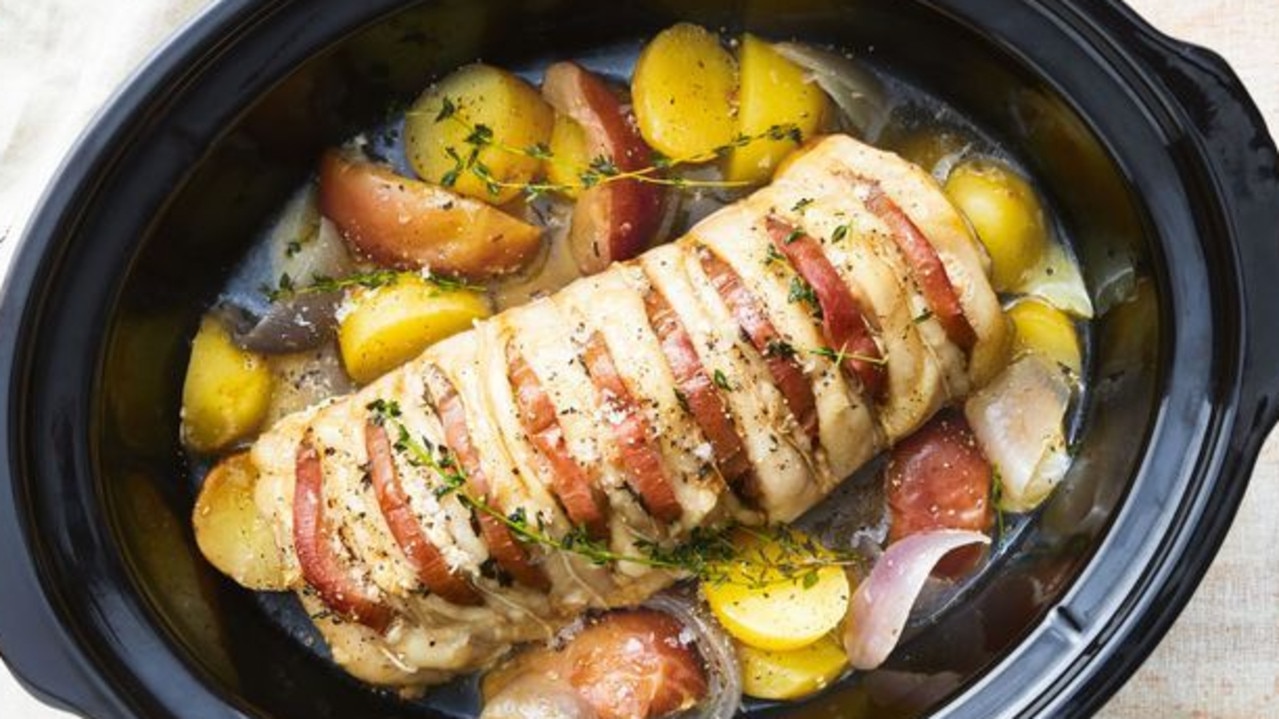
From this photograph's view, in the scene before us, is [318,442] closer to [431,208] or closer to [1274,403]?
[431,208]

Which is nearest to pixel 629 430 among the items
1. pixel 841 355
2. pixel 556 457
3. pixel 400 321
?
pixel 556 457

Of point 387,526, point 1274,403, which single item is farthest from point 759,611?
point 1274,403

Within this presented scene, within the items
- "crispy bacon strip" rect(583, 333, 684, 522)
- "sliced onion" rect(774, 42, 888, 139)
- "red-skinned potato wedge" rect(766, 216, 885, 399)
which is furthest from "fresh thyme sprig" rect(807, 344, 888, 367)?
→ "sliced onion" rect(774, 42, 888, 139)

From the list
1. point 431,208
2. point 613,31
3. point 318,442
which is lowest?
point 318,442

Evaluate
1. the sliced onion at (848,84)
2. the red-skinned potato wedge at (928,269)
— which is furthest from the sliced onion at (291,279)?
the red-skinned potato wedge at (928,269)

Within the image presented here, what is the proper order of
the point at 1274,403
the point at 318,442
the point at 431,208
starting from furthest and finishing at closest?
the point at 431,208, the point at 318,442, the point at 1274,403
